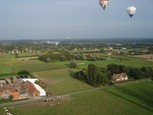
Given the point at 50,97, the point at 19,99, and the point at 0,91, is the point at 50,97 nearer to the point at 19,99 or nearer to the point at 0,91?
the point at 19,99

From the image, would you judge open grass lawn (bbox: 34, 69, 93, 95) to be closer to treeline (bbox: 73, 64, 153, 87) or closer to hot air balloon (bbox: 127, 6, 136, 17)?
treeline (bbox: 73, 64, 153, 87)

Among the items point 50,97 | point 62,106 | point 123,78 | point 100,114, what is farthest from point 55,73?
point 100,114

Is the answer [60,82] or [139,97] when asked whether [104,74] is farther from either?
[139,97]

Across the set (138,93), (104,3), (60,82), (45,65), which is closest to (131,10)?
(104,3)

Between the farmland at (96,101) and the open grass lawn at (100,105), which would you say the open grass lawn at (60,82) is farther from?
the open grass lawn at (100,105)

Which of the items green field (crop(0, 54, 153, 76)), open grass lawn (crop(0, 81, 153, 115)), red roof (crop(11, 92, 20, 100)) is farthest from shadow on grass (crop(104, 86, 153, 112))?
green field (crop(0, 54, 153, 76))

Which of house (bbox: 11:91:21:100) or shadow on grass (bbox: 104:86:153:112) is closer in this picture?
shadow on grass (bbox: 104:86:153:112)

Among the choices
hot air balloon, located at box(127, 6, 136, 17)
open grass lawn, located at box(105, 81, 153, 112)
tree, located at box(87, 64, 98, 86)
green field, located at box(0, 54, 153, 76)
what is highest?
hot air balloon, located at box(127, 6, 136, 17)
